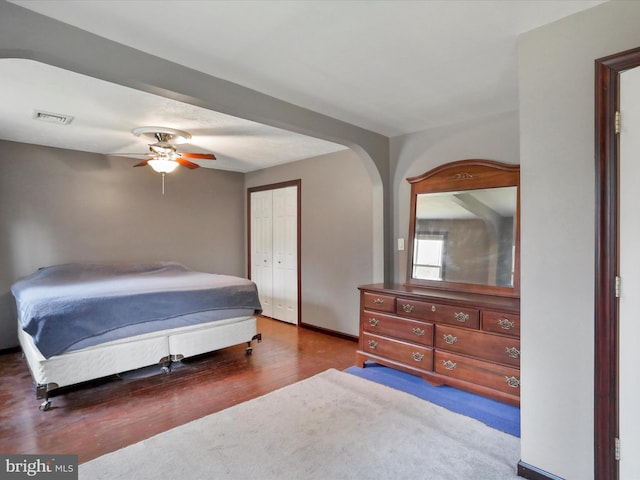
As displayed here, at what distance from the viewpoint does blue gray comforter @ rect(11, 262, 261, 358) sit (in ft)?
9.05

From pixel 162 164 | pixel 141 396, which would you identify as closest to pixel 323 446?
pixel 141 396

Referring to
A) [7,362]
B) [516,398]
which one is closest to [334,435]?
[516,398]

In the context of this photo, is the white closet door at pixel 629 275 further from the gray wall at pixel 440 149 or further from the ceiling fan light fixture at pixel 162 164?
the ceiling fan light fixture at pixel 162 164

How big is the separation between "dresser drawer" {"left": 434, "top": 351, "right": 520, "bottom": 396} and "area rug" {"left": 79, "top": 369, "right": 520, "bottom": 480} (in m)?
0.32

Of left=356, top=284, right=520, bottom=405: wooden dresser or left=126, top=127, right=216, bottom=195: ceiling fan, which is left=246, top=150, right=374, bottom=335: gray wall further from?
left=126, top=127, right=216, bottom=195: ceiling fan

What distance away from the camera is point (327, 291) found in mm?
4730

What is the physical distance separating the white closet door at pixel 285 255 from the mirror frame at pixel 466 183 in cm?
201

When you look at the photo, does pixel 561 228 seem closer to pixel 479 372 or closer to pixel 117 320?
pixel 479 372

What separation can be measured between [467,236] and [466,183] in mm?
484

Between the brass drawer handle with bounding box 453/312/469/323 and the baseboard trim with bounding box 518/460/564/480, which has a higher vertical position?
the brass drawer handle with bounding box 453/312/469/323

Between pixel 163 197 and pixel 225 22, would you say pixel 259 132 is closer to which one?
pixel 225 22

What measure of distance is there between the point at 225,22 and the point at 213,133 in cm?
211

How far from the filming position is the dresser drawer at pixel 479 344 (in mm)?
2553

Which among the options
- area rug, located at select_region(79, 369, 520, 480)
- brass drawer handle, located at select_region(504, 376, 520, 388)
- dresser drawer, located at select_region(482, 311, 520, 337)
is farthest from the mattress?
brass drawer handle, located at select_region(504, 376, 520, 388)
